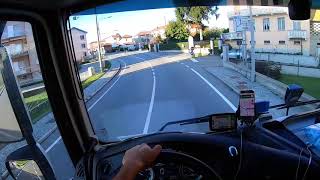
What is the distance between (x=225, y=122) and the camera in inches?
127

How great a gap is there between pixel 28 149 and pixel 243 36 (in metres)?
1.56

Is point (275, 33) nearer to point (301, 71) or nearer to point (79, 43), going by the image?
point (301, 71)

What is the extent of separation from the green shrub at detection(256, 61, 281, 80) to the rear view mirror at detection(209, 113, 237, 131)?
346mm

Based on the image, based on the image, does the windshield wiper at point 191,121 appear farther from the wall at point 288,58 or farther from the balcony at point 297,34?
the balcony at point 297,34

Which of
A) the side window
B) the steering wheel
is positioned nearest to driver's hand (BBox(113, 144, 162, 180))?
the steering wheel

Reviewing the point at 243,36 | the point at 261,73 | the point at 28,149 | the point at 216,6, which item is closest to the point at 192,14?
the point at 216,6

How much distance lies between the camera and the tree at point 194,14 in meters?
3.28

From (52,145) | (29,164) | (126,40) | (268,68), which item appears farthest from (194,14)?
(29,164)

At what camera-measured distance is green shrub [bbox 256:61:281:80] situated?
10.2 ft

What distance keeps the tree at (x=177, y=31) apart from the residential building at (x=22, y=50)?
93 centimetres

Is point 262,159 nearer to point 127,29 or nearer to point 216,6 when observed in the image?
point 216,6

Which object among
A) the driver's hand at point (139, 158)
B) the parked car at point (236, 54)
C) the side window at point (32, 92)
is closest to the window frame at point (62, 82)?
the side window at point (32, 92)

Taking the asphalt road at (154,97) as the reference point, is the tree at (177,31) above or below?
above

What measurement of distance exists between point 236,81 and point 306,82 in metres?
0.47
